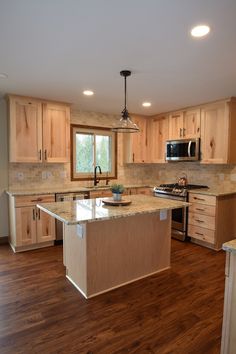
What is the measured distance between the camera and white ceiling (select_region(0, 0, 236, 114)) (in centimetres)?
162

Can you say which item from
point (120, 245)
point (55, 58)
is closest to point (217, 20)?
point (55, 58)

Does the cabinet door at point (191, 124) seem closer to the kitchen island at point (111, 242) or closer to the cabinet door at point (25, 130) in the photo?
the kitchen island at point (111, 242)

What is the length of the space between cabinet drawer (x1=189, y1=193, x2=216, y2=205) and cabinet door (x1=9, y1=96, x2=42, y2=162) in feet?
8.84

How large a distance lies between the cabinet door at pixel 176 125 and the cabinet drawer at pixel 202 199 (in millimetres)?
1233

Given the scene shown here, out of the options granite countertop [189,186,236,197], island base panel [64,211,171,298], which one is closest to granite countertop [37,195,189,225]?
island base panel [64,211,171,298]

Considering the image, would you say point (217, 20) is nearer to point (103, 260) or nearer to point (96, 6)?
point (96, 6)

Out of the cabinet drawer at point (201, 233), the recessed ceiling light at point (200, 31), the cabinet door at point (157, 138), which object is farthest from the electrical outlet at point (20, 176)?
the recessed ceiling light at point (200, 31)

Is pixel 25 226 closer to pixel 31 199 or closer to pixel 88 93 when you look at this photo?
pixel 31 199

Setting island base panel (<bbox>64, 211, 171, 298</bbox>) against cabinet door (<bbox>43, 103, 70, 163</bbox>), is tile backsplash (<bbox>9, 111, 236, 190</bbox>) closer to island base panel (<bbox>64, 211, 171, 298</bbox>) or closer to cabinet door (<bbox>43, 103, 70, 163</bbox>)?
cabinet door (<bbox>43, 103, 70, 163</bbox>)

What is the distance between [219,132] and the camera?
3961mm

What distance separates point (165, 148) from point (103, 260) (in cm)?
306

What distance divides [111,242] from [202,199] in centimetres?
202

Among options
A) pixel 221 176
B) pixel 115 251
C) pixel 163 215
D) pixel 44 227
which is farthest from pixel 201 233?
pixel 44 227

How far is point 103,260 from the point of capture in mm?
2559
